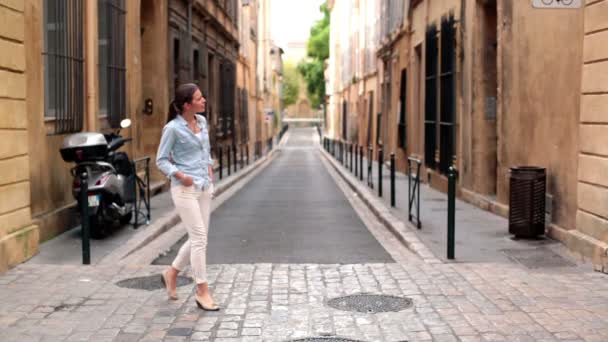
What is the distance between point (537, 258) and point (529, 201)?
126cm

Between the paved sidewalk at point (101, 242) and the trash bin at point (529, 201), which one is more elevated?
the trash bin at point (529, 201)

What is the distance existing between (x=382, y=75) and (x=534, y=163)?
20831mm

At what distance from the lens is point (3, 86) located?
314 inches

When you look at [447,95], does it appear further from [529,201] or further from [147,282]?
[147,282]

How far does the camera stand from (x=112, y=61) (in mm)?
13594

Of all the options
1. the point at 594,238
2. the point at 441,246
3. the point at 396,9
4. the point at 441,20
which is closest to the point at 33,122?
the point at 441,246

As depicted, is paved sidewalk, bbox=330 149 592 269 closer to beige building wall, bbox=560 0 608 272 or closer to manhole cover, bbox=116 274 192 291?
beige building wall, bbox=560 0 608 272

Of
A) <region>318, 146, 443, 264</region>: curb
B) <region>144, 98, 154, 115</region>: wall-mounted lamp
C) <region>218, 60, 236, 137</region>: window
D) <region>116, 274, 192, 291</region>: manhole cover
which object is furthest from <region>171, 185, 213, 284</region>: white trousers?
<region>218, 60, 236, 137</region>: window

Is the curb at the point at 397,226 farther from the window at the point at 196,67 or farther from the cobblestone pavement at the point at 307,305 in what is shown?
the window at the point at 196,67

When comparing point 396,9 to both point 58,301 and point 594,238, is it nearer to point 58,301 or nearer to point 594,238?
point 594,238

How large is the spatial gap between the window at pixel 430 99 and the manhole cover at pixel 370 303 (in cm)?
1173

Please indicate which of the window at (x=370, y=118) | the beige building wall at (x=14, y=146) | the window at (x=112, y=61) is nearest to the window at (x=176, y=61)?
the window at (x=112, y=61)

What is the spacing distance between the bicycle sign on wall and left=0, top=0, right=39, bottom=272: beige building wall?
500 centimetres

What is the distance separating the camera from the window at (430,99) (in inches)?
724
